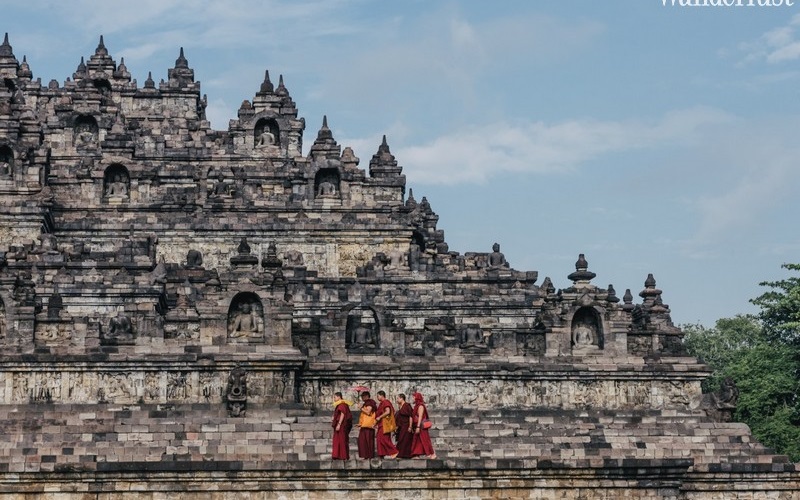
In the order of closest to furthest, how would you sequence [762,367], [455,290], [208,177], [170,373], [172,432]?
[172,432] → [170,373] → [455,290] → [208,177] → [762,367]

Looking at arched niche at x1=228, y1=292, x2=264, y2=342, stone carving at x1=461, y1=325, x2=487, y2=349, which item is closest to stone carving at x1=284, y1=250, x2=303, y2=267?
stone carving at x1=461, y1=325, x2=487, y2=349

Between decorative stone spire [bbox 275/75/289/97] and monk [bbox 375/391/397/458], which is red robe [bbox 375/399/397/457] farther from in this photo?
decorative stone spire [bbox 275/75/289/97]

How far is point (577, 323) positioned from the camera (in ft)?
223

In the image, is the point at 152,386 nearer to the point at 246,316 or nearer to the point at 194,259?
the point at 246,316

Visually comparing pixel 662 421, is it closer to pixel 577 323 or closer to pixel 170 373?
pixel 577 323

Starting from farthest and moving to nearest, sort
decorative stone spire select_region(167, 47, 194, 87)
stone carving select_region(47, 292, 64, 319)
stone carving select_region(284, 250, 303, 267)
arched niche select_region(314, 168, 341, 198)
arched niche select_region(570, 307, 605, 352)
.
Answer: decorative stone spire select_region(167, 47, 194, 87), arched niche select_region(314, 168, 341, 198), stone carving select_region(284, 250, 303, 267), arched niche select_region(570, 307, 605, 352), stone carving select_region(47, 292, 64, 319)


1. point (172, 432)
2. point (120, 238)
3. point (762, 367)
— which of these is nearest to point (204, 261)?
point (120, 238)

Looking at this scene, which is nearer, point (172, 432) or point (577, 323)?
point (172, 432)

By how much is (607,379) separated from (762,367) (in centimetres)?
2217

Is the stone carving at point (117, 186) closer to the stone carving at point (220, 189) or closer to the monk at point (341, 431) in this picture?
the stone carving at point (220, 189)

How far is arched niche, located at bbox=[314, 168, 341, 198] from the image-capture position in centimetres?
8119

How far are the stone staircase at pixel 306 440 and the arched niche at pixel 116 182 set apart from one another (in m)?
18.9

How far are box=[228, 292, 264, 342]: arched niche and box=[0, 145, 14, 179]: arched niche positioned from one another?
59.4ft

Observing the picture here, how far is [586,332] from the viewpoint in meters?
68.1
